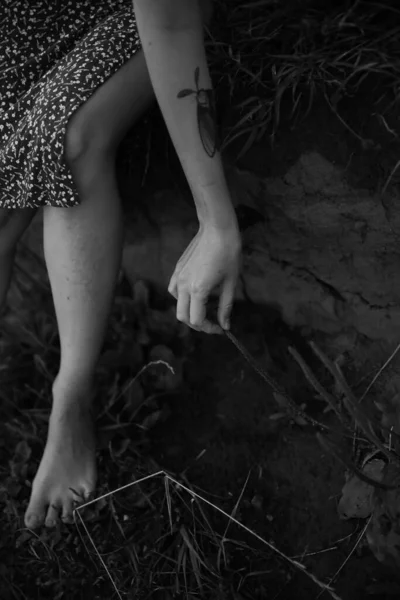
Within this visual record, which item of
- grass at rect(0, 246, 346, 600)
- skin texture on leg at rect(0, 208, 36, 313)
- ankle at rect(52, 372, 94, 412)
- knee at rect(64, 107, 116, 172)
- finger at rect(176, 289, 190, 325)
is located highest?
knee at rect(64, 107, 116, 172)

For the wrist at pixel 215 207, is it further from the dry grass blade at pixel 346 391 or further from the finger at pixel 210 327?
the dry grass blade at pixel 346 391

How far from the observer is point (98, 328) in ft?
4.31

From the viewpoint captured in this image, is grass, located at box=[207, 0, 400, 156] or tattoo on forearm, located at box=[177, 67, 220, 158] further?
grass, located at box=[207, 0, 400, 156]

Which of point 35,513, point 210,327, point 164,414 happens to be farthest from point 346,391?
point 35,513

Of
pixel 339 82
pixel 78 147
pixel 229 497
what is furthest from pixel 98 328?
pixel 339 82

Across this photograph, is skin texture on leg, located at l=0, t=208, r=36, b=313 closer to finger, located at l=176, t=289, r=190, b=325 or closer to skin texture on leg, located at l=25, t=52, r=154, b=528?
skin texture on leg, located at l=25, t=52, r=154, b=528

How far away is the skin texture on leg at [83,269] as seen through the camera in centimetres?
118

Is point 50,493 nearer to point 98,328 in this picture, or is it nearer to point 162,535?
point 162,535

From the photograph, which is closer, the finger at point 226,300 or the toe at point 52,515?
the finger at point 226,300

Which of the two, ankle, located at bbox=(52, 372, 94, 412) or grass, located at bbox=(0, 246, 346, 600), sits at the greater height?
ankle, located at bbox=(52, 372, 94, 412)

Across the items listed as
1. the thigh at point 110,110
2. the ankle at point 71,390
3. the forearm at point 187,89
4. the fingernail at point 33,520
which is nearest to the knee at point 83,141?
the thigh at point 110,110

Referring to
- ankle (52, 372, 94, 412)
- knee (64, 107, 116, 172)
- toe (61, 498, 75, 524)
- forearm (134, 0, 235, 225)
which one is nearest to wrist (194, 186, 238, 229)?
forearm (134, 0, 235, 225)

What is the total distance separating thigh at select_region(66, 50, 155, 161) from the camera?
1.15 m

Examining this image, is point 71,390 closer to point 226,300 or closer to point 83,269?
point 83,269
